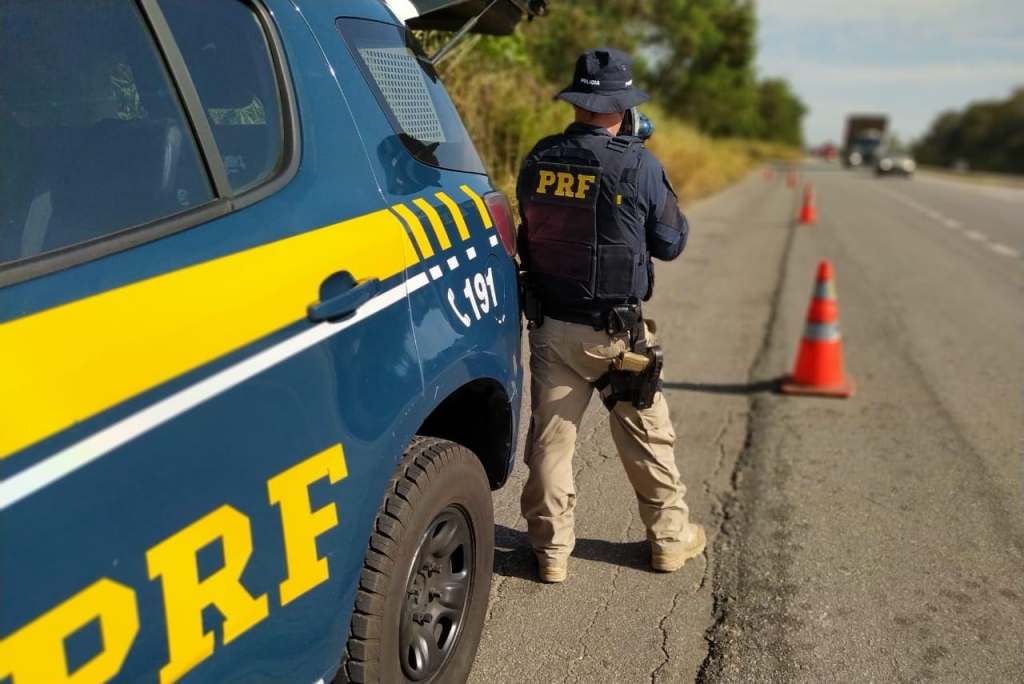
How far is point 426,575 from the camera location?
247cm

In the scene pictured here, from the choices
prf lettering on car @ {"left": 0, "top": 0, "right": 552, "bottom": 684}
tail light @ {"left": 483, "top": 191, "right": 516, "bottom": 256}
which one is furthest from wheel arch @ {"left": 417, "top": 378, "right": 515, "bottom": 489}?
tail light @ {"left": 483, "top": 191, "right": 516, "bottom": 256}

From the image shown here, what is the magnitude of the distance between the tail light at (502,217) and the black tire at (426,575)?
72 centimetres

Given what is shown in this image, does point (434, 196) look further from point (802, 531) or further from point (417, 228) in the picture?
point (802, 531)

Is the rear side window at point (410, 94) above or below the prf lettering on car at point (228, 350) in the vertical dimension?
above

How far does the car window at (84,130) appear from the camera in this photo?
172 cm

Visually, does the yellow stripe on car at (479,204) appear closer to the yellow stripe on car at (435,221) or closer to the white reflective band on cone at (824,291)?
the yellow stripe on car at (435,221)

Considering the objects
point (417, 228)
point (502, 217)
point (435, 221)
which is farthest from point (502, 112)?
point (417, 228)

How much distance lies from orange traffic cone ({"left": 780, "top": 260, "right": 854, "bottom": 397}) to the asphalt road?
0.48ft

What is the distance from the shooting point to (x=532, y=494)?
3.38 meters

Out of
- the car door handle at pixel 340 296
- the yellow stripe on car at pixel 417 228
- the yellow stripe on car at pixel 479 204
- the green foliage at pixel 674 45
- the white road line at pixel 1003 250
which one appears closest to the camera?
the car door handle at pixel 340 296

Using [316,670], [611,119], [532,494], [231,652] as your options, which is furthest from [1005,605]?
[231,652]

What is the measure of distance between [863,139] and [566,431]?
68.9 metres

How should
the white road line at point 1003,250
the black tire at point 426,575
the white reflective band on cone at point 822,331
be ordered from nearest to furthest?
the black tire at point 426,575, the white reflective band on cone at point 822,331, the white road line at point 1003,250

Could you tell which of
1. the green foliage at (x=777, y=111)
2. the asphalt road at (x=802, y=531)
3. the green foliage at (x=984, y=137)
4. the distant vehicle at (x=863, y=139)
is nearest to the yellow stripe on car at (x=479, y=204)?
the asphalt road at (x=802, y=531)
